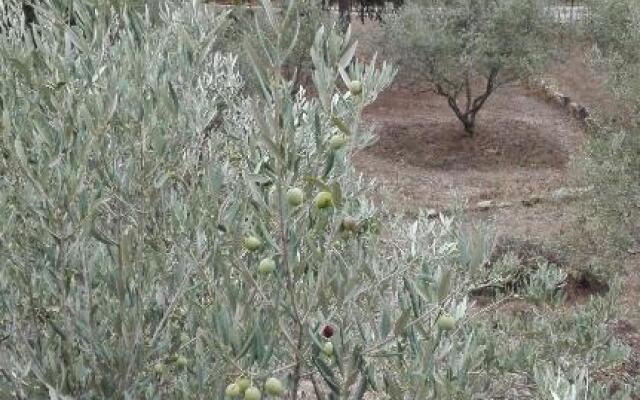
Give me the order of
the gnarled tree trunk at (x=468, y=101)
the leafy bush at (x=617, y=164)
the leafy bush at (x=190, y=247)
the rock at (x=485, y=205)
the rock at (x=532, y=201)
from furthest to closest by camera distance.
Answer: the gnarled tree trunk at (x=468, y=101) < the rock at (x=532, y=201) < the rock at (x=485, y=205) < the leafy bush at (x=617, y=164) < the leafy bush at (x=190, y=247)

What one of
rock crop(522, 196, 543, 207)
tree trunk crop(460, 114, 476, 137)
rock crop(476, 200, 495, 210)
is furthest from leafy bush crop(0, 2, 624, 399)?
tree trunk crop(460, 114, 476, 137)

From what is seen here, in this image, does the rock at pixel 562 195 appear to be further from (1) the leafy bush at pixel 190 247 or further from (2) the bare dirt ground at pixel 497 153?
(1) the leafy bush at pixel 190 247

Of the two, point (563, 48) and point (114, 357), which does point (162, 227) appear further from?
point (563, 48)

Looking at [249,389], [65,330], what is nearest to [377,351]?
[249,389]

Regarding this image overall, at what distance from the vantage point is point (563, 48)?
771 inches

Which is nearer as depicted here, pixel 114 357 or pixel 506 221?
pixel 114 357

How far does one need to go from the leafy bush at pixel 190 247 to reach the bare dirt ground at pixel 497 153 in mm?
8752

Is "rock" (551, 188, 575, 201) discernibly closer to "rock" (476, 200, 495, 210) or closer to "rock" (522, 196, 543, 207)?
"rock" (522, 196, 543, 207)

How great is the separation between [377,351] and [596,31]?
16.6 meters

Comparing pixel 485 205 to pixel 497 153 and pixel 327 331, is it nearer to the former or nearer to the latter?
pixel 497 153

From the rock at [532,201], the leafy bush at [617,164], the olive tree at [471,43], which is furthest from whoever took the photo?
the olive tree at [471,43]

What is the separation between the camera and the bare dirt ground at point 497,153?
550 inches

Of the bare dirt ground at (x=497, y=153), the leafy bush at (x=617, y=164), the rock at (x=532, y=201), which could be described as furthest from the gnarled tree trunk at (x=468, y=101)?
the leafy bush at (x=617, y=164)

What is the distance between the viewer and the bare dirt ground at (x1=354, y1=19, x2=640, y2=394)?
550 inches
